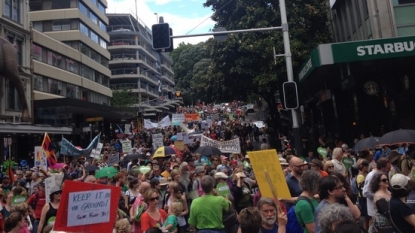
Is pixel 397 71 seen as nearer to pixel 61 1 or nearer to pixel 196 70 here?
pixel 61 1

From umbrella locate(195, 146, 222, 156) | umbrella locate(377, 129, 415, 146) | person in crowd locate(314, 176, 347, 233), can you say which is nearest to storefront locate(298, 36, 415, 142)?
umbrella locate(377, 129, 415, 146)

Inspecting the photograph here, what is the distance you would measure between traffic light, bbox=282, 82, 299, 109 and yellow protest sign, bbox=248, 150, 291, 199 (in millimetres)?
7128

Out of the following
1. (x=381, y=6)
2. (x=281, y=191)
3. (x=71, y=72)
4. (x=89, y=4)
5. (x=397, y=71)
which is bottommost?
(x=281, y=191)

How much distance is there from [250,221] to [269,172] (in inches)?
55.4

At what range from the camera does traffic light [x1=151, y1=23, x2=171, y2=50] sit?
12.6 meters

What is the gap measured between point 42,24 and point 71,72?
26.9ft

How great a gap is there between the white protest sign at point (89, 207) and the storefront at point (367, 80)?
11.4m

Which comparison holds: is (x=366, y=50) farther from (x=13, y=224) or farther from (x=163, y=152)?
(x=13, y=224)

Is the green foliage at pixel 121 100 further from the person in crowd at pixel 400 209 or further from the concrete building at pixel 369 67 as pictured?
the person in crowd at pixel 400 209

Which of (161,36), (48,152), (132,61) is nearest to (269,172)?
(161,36)

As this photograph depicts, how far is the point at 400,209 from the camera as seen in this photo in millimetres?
4828

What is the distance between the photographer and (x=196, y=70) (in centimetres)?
8844

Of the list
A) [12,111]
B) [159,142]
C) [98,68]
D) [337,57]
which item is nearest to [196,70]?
[98,68]

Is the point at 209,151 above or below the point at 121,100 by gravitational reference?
below
